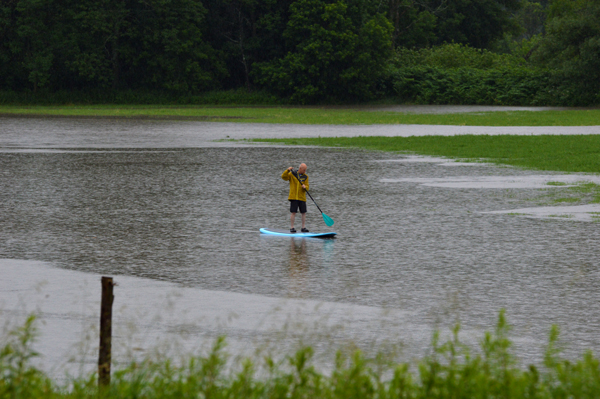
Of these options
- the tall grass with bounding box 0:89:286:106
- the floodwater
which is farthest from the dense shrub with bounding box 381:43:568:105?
the floodwater

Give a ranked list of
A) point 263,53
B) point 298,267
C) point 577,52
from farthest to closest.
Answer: point 263,53 → point 577,52 → point 298,267

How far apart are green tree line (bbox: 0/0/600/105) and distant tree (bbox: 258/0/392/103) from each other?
100 millimetres

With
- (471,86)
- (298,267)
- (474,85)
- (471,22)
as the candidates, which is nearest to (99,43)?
(471,86)

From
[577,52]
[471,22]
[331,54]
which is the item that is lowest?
[331,54]

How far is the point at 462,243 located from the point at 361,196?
5190mm

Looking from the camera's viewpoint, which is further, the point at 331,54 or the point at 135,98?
the point at 135,98

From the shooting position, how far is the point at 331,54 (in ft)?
239

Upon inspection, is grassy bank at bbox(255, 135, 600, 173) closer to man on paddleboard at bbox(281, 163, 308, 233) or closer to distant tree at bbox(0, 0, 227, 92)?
man on paddleboard at bbox(281, 163, 308, 233)

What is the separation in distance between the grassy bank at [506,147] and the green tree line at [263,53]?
122 feet

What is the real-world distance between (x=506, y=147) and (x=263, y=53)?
180ft

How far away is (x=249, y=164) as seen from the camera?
76.3ft

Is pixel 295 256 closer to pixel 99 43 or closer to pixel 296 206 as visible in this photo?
pixel 296 206

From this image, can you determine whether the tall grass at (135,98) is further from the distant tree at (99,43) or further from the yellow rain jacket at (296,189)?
the yellow rain jacket at (296,189)

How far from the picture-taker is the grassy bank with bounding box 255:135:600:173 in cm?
2327
